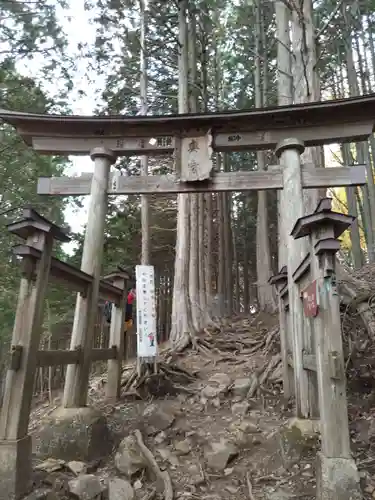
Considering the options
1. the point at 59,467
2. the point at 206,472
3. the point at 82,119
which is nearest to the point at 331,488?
the point at 206,472

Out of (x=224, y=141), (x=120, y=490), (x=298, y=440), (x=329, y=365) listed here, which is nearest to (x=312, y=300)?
(x=329, y=365)

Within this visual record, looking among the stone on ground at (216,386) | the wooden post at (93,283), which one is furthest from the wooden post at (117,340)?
the stone on ground at (216,386)

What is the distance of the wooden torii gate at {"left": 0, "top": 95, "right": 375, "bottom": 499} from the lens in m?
5.18

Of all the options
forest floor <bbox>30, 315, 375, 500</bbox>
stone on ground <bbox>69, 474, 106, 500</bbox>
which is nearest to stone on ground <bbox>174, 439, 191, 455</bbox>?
forest floor <bbox>30, 315, 375, 500</bbox>

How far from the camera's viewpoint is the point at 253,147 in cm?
562

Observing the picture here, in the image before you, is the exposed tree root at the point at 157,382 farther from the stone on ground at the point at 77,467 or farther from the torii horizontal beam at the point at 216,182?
the torii horizontal beam at the point at 216,182

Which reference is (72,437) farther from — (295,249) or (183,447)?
(295,249)

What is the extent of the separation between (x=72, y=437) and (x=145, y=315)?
7.50 ft

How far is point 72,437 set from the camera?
4.25 meters

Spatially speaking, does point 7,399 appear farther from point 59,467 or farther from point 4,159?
point 4,159

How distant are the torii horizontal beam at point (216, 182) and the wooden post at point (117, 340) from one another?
5.02ft

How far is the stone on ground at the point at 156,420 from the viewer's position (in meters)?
4.96

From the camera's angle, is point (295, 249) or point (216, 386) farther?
point (216, 386)

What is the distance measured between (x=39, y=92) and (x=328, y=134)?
6.85m
